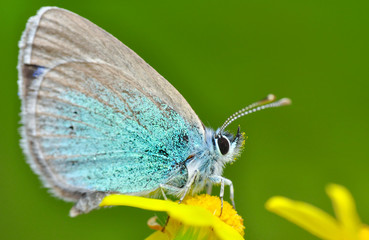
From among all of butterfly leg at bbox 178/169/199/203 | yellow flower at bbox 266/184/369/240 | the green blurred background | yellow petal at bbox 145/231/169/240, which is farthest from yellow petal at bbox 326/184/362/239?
the green blurred background

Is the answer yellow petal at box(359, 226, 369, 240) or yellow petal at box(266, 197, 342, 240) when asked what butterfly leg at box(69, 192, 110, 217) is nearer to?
yellow petal at box(266, 197, 342, 240)

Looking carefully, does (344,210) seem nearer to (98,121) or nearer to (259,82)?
(98,121)

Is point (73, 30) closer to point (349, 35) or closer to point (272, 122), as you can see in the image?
point (272, 122)

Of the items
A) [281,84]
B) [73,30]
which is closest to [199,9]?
[281,84]

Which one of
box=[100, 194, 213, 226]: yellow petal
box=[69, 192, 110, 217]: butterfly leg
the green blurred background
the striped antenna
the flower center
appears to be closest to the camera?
box=[100, 194, 213, 226]: yellow petal

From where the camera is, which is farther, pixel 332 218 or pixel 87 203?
pixel 87 203

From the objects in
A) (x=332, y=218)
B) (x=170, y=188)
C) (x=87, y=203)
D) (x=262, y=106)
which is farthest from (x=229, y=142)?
(x=332, y=218)
